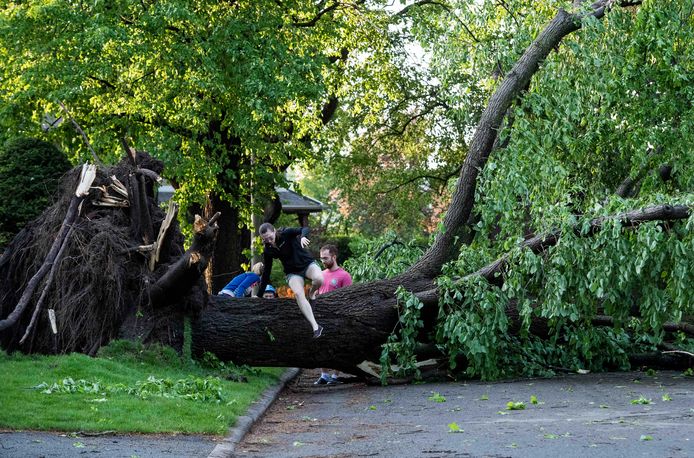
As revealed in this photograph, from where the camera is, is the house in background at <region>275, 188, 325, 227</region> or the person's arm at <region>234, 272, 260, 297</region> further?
the house in background at <region>275, 188, 325, 227</region>

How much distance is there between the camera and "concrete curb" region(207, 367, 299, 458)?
788 centimetres

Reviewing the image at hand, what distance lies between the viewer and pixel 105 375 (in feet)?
35.6

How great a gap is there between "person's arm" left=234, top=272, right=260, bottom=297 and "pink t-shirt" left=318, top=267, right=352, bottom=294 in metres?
1.36

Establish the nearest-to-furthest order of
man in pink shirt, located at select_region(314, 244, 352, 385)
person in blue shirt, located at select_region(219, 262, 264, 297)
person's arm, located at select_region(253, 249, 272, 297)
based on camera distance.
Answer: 1. person's arm, located at select_region(253, 249, 272, 297)
2. man in pink shirt, located at select_region(314, 244, 352, 385)
3. person in blue shirt, located at select_region(219, 262, 264, 297)

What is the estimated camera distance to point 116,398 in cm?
970

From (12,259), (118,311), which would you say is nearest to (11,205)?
(12,259)

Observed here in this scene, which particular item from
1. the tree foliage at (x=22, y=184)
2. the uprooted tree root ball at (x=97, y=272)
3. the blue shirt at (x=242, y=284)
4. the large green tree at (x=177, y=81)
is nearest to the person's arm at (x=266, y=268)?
the uprooted tree root ball at (x=97, y=272)

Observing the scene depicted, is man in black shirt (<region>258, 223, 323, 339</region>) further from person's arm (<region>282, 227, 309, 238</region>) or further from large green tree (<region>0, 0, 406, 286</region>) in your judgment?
large green tree (<region>0, 0, 406, 286</region>)

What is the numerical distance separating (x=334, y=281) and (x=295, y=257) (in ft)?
5.81

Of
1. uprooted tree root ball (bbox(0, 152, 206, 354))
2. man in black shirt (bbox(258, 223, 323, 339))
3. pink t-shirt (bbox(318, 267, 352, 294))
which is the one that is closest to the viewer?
→ uprooted tree root ball (bbox(0, 152, 206, 354))

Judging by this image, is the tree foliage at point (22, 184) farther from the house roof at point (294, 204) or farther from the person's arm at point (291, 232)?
the house roof at point (294, 204)

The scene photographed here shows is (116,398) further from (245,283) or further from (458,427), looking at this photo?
(245,283)

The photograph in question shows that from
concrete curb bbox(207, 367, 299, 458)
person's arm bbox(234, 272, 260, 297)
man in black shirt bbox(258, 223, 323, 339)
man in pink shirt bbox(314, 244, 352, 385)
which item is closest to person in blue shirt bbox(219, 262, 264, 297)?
person's arm bbox(234, 272, 260, 297)

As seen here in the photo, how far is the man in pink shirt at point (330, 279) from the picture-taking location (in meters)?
15.1
